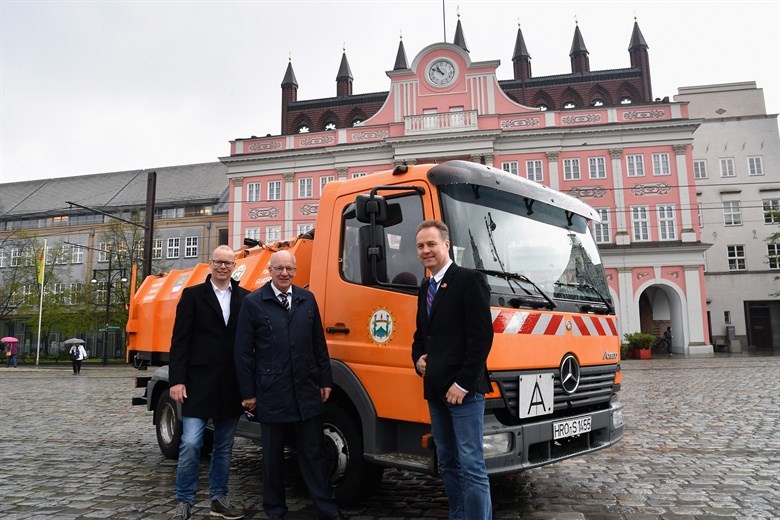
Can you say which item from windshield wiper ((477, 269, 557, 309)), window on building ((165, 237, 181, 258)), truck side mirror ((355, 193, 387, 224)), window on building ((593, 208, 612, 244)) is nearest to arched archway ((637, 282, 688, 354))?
window on building ((593, 208, 612, 244))

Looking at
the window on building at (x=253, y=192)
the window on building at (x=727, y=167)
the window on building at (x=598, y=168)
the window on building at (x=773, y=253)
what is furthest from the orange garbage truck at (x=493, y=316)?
the window on building at (x=727, y=167)

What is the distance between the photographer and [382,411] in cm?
448

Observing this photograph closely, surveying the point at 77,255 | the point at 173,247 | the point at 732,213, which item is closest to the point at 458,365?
the point at 732,213

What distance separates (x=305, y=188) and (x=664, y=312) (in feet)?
A: 84.8

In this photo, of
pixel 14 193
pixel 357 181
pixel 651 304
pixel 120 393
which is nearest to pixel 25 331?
pixel 14 193

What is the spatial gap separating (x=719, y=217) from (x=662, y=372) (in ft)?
98.2

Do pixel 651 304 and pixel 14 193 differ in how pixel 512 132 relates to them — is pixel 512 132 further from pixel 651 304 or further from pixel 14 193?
pixel 14 193

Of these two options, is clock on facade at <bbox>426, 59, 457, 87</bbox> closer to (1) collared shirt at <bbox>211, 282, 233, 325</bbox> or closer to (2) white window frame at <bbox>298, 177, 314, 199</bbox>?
(2) white window frame at <bbox>298, 177, 314, 199</bbox>

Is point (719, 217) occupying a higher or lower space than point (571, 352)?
higher

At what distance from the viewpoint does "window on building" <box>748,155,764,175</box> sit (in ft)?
147

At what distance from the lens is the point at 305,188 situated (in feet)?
134

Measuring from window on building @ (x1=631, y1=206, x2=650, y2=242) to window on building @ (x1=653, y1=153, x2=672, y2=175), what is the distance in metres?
2.50

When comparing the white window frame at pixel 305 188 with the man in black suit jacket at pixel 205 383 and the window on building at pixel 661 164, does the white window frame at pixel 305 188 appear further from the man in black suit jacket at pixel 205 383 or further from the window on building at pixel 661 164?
the man in black suit jacket at pixel 205 383

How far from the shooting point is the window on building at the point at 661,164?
36469mm
